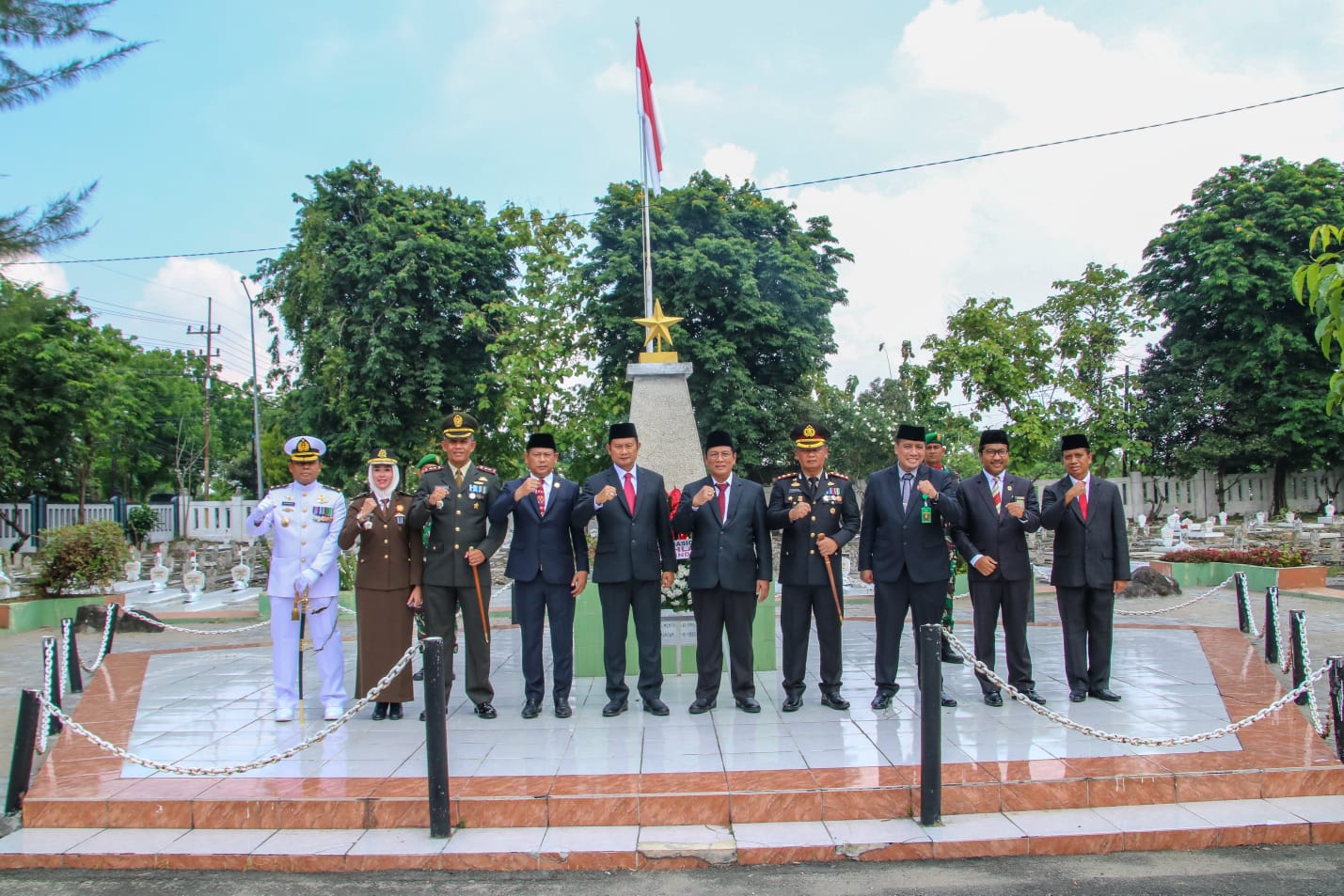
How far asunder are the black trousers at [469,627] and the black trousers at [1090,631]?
149 inches

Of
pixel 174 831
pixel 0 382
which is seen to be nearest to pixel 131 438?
pixel 0 382

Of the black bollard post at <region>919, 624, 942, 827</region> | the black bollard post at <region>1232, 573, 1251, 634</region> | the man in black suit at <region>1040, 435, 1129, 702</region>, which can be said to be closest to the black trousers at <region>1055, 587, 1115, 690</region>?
the man in black suit at <region>1040, 435, 1129, 702</region>

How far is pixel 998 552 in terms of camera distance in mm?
6000

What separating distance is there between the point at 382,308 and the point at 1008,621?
17866 mm

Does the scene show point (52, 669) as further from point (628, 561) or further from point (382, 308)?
point (382, 308)

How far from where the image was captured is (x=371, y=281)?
69.2 feet

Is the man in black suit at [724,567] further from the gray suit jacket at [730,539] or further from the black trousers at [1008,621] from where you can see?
the black trousers at [1008,621]

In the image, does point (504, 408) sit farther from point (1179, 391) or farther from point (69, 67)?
point (1179, 391)

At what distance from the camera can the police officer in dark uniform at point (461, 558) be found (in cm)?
579

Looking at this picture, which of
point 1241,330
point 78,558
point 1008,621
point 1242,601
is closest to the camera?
point 1008,621

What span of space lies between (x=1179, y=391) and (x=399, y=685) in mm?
26048

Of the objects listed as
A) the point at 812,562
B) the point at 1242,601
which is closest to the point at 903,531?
the point at 812,562

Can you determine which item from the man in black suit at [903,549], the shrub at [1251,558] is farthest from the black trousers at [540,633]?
the shrub at [1251,558]

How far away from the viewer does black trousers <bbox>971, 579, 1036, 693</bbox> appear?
5906 millimetres
